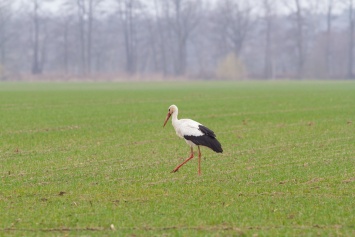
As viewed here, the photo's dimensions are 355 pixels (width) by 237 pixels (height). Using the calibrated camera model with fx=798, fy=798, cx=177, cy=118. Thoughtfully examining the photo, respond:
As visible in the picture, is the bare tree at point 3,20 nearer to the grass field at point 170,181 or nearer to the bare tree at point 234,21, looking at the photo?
the bare tree at point 234,21

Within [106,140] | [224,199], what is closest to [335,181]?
[224,199]

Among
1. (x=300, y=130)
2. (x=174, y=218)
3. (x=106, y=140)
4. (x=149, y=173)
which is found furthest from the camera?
(x=300, y=130)

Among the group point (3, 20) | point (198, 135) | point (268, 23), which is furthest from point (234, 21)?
point (198, 135)

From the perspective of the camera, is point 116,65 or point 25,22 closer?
point 25,22

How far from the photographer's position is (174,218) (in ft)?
31.6

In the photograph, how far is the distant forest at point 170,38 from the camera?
4343 inches

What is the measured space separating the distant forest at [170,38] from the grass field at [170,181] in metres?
79.8

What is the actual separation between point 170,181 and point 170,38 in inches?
4291

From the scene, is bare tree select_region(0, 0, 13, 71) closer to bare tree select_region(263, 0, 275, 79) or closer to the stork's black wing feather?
bare tree select_region(263, 0, 275, 79)

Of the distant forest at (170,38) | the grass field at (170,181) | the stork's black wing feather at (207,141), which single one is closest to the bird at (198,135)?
the stork's black wing feather at (207,141)

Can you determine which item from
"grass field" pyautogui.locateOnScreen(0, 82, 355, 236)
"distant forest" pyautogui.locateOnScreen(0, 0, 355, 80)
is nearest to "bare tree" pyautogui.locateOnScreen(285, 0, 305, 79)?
"distant forest" pyautogui.locateOnScreen(0, 0, 355, 80)

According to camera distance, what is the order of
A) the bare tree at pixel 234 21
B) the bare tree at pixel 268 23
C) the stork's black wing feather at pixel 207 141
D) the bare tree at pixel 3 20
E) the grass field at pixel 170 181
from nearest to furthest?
the grass field at pixel 170 181 → the stork's black wing feather at pixel 207 141 → the bare tree at pixel 3 20 → the bare tree at pixel 234 21 → the bare tree at pixel 268 23

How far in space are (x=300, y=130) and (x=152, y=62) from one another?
110 metres

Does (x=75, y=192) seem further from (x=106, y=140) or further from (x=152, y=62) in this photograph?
(x=152, y=62)
